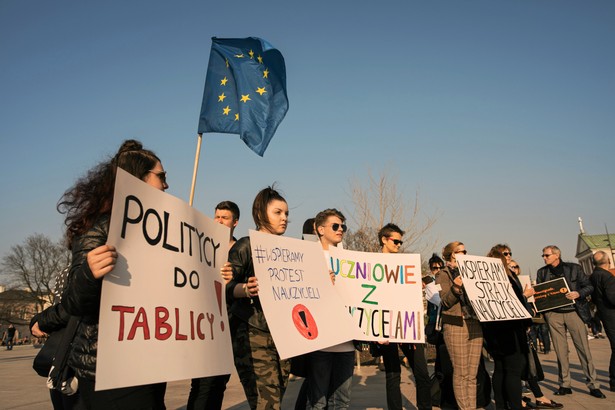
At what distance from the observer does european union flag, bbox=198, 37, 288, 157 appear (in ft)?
20.4

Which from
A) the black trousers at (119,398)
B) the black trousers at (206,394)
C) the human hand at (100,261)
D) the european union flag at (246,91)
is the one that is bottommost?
the black trousers at (206,394)

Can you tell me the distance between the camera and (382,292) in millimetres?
4730

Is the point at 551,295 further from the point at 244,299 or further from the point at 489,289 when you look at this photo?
the point at 244,299

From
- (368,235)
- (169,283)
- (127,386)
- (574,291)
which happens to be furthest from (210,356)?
(368,235)

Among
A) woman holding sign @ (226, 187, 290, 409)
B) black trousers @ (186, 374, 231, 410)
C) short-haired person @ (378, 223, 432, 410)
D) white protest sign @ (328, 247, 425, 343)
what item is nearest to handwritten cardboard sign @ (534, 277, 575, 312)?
short-haired person @ (378, 223, 432, 410)

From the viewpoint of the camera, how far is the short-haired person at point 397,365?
4.96 meters

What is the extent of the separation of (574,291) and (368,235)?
31.8 feet

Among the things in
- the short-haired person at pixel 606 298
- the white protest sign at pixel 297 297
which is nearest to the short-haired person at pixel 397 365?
the white protest sign at pixel 297 297

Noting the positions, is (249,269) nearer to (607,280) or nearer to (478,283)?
(478,283)

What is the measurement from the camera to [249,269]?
3703mm

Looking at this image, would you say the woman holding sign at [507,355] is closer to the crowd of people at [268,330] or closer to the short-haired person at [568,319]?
the crowd of people at [268,330]

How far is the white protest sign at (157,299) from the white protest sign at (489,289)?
10.4 ft

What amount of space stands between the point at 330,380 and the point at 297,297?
0.98 m

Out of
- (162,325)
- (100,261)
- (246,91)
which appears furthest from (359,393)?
(100,261)
